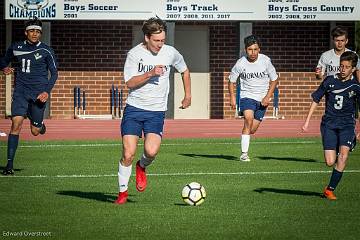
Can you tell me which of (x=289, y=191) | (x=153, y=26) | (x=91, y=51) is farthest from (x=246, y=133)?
(x=91, y=51)

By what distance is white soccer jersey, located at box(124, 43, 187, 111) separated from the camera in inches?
516

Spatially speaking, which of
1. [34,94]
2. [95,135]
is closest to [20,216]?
[34,94]

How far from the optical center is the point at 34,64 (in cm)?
1703

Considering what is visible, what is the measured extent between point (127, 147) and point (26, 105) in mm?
4414

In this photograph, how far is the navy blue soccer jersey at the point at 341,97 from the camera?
14.2 m

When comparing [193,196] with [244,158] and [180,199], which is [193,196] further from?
[244,158]

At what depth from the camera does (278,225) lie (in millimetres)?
11273

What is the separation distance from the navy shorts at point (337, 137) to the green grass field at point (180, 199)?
624 millimetres

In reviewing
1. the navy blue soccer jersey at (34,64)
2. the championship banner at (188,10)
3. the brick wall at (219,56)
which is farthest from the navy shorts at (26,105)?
the brick wall at (219,56)

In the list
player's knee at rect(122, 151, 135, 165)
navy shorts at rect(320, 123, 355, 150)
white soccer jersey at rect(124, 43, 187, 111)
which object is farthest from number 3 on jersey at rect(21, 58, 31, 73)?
navy shorts at rect(320, 123, 355, 150)

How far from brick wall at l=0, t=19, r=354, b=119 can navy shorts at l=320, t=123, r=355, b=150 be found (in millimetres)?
20855

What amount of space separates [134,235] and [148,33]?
10.0ft

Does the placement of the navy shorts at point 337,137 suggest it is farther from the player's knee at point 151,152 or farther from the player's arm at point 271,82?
the player's arm at point 271,82

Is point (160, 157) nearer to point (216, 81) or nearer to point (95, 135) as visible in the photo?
point (95, 135)
